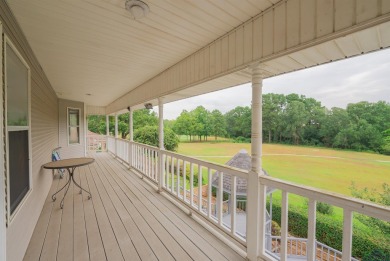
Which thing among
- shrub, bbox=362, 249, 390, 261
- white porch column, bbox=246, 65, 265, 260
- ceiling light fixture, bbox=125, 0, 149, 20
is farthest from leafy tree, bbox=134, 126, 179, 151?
ceiling light fixture, bbox=125, 0, 149, 20

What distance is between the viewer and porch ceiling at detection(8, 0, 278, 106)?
73.0 inches

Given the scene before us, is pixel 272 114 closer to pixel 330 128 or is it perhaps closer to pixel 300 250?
pixel 330 128

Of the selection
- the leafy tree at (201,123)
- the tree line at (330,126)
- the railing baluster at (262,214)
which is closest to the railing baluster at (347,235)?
the railing baluster at (262,214)

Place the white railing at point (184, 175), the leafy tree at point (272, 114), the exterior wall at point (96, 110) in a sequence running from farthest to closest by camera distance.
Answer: the exterior wall at point (96, 110) → the leafy tree at point (272, 114) → the white railing at point (184, 175)

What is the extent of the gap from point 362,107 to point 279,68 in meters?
9.31

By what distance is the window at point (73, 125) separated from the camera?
319 inches

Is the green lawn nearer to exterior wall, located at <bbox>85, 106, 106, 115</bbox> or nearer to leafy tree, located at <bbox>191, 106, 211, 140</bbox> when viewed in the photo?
leafy tree, located at <bbox>191, 106, 211, 140</bbox>

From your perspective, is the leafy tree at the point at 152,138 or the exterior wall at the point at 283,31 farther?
the leafy tree at the point at 152,138

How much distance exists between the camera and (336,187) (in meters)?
19.1

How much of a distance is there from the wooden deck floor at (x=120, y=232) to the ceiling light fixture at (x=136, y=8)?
8.39 ft

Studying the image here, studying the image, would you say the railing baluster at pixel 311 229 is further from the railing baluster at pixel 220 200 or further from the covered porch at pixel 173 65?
the railing baluster at pixel 220 200

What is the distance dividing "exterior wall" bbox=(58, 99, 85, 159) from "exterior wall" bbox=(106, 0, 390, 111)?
7.04 metres

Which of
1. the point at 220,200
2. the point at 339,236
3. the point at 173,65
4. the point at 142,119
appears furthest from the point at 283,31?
the point at 142,119

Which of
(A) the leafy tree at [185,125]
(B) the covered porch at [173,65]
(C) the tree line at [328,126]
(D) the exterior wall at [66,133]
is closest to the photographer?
(B) the covered porch at [173,65]
